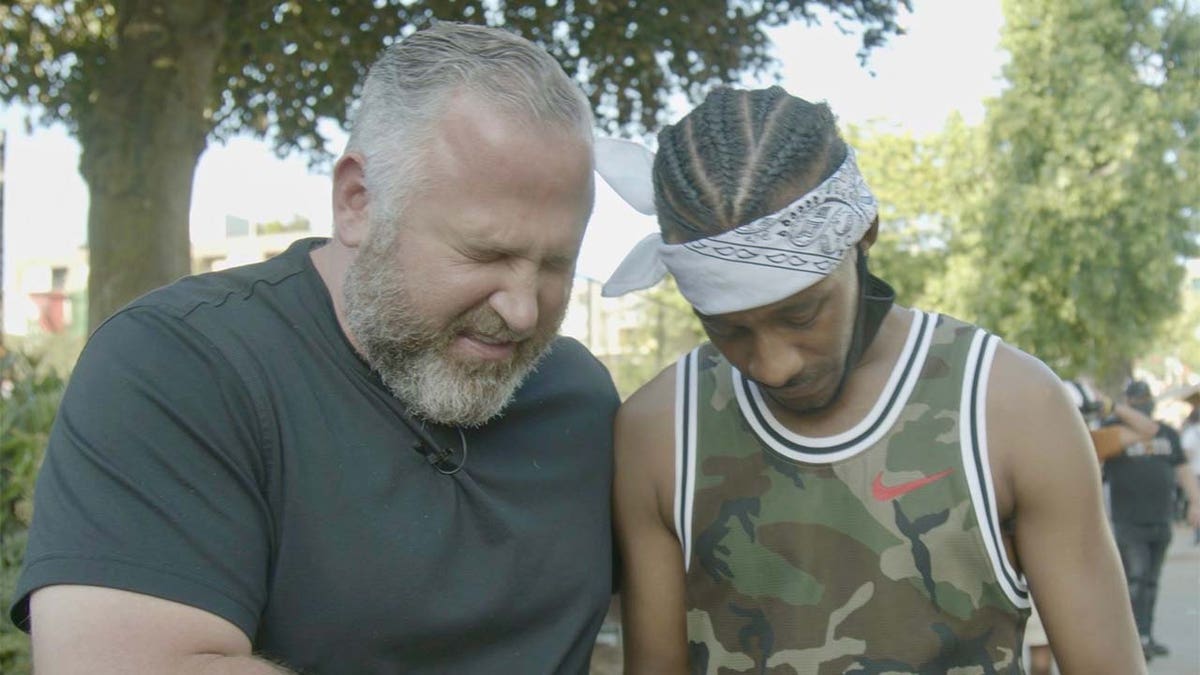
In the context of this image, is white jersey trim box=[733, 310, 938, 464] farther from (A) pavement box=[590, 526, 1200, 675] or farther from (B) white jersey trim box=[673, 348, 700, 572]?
(A) pavement box=[590, 526, 1200, 675]

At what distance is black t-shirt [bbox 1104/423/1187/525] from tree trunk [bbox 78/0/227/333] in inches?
272

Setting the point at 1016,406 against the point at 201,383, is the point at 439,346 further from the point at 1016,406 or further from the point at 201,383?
the point at 1016,406

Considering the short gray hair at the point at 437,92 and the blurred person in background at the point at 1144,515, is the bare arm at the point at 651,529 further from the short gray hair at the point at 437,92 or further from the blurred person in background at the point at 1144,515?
the blurred person in background at the point at 1144,515

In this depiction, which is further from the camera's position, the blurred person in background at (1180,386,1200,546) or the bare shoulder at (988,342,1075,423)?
the blurred person in background at (1180,386,1200,546)

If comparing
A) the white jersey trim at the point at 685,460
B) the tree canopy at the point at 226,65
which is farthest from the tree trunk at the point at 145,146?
the white jersey trim at the point at 685,460

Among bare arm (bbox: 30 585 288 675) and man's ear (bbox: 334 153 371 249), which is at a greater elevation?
man's ear (bbox: 334 153 371 249)

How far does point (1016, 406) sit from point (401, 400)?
1.03m

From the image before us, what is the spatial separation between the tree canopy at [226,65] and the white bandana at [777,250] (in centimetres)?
557

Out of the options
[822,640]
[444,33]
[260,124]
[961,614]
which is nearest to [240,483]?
[444,33]

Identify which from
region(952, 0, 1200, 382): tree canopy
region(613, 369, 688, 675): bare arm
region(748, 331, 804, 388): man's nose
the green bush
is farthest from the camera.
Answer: region(952, 0, 1200, 382): tree canopy

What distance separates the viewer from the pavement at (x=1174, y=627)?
665 centimetres

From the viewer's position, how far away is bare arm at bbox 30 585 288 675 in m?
1.66

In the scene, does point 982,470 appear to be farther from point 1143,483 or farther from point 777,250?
point 1143,483

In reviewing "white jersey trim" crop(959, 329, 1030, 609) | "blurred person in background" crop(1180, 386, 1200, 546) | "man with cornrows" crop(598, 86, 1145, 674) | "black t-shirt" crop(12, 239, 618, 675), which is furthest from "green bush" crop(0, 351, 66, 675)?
"blurred person in background" crop(1180, 386, 1200, 546)
